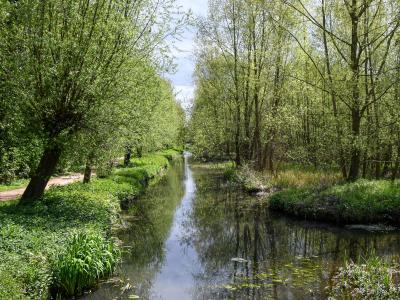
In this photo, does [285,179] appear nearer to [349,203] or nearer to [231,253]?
[349,203]

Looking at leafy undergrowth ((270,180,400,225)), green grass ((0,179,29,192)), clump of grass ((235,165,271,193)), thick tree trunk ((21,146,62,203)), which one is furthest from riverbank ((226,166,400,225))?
green grass ((0,179,29,192))

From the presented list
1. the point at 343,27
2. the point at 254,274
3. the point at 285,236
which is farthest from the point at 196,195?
the point at 254,274

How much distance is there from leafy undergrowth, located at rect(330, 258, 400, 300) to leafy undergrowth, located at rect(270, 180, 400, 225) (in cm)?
616

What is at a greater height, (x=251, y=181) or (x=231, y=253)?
(x=251, y=181)

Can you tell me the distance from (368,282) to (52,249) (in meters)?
7.79

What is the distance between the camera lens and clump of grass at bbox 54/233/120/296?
384 inches

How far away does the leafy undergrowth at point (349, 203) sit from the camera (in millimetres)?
17391

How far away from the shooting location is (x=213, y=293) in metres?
10.7

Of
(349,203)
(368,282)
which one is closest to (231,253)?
(368,282)

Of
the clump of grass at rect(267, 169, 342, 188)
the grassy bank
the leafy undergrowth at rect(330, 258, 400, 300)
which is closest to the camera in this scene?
the grassy bank

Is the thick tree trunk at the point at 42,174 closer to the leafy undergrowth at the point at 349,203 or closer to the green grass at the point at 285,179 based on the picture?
the leafy undergrowth at the point at 349,203

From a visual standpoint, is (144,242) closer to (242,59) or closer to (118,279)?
(118,279)

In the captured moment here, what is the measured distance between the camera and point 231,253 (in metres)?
14.7

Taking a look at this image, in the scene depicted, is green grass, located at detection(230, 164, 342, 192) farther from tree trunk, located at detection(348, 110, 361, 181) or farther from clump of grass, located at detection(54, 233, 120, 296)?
clump of grass, located at detection(54, 233, 120, 296)
